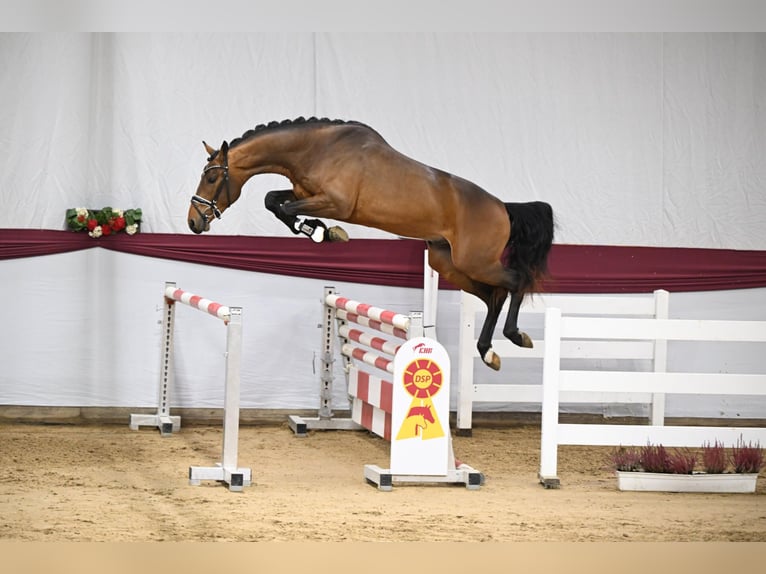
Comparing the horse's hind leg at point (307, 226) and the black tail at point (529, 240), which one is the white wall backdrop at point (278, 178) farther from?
the horse's hind leg at point (307, 226)

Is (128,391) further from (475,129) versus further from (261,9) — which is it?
(261,9)

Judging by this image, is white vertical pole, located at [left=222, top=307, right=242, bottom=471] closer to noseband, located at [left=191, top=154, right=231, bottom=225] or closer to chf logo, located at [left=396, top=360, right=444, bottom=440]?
chf logo, located at [left=396, top=360, right=444, bottom=440]

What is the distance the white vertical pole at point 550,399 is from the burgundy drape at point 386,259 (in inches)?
59.9

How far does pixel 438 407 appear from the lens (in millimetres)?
4844

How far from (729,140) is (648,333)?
2.31 meters

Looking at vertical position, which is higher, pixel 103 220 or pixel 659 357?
pixel 103 220

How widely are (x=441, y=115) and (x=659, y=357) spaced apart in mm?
1945

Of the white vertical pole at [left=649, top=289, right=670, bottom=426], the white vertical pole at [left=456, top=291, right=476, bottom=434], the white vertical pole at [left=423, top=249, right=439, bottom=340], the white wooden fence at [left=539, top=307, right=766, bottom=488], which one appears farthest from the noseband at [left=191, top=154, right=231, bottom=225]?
the white vertical pole at [left=649, top=289, right=670, bottom=426]

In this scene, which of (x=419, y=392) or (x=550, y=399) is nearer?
(x=419, y=392)

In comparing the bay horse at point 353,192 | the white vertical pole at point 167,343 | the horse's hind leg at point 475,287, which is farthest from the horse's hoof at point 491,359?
the white vertical pole at point 167,343

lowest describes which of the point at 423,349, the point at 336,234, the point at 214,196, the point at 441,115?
the point at 423,349

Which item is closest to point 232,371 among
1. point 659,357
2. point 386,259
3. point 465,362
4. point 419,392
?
point 419,392

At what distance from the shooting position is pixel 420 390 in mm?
4828

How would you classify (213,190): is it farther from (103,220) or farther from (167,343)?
(103,220)
